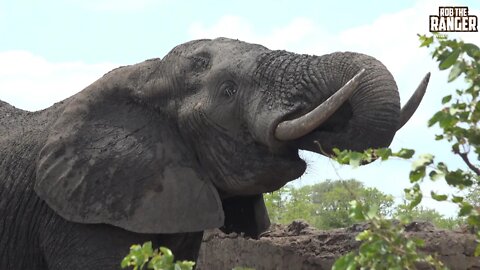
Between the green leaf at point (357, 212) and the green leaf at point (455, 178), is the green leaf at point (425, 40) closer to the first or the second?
the green leaf at point (455, 178)

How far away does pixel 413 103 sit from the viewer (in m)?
5.99

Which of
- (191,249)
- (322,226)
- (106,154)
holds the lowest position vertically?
(322,226)

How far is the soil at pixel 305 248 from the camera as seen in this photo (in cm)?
736

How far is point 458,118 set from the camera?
11.1 feet

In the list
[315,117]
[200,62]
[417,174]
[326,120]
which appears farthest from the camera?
[200,62]

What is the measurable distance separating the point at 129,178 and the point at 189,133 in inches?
19.0

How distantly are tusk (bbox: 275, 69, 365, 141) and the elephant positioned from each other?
13 millimetres

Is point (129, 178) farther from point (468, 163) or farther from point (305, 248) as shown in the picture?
point (468, 163)

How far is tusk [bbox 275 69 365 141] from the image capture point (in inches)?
214

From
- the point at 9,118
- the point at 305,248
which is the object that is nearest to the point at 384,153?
the point at 9,118

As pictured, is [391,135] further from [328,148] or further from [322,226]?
[322,226]

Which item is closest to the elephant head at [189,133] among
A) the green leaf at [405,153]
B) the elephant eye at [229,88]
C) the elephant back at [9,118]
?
the elephant eye at [229,88]

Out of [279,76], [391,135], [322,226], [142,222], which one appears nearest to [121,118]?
[142,222]

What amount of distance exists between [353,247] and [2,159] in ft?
9.13
